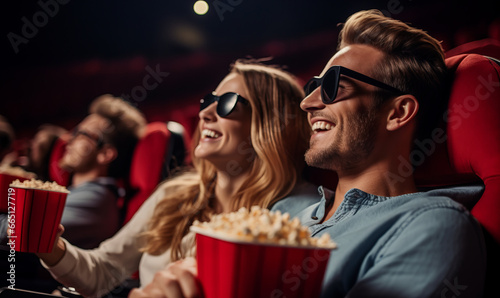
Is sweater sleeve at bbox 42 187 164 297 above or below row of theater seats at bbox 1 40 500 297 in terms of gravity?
below

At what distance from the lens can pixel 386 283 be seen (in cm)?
67

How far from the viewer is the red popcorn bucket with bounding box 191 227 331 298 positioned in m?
0.50

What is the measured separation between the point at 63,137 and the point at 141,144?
32.9 inches

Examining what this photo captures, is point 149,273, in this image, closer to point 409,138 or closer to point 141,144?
point 141,144

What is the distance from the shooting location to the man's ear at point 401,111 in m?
0.99

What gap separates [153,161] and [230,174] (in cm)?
56

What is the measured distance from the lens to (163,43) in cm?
228

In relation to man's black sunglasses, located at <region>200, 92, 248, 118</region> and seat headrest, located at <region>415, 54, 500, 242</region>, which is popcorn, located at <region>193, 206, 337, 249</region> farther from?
man's black sunglasses, located at <region>200, 92, 248, 118</region>

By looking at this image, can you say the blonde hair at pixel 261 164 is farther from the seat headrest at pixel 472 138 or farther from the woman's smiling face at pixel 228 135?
the seat headrest at pixel 472 138

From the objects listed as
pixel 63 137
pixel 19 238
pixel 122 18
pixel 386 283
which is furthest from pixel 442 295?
pixel 63 137

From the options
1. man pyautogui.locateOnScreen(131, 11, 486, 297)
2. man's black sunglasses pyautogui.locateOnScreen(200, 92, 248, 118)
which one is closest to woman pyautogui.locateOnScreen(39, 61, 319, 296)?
man's black sunglasses pyautogui.locateOnScreen(200, 92, 248, 118)

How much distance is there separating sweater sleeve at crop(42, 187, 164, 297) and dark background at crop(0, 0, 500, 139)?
804mm

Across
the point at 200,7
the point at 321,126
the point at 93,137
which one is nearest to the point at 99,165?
the point at 93,137

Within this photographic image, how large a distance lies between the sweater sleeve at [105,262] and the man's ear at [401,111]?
3.02 feet
